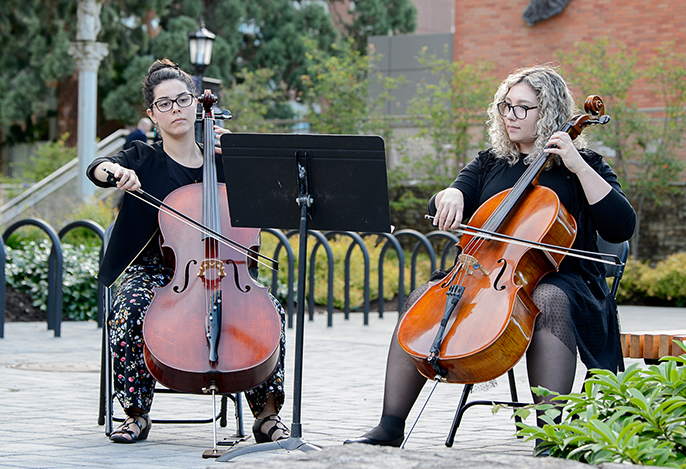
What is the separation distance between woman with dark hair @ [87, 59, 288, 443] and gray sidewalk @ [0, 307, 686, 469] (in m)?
0.15

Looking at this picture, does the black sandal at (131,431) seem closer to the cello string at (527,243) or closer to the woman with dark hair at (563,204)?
the woman with dark hair at (563,204)

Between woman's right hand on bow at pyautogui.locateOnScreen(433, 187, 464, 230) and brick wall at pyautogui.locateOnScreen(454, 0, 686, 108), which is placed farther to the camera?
brick wall at pyautogui.locateOnScreen(454, 0, 686, 108)

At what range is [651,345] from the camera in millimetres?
3033

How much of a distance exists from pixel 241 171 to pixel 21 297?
18.6ft

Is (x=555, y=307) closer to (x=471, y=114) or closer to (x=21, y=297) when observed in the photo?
(x=21, y=297)

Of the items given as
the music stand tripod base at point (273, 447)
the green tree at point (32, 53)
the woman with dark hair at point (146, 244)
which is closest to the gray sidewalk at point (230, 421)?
the music stand tripod base at point (273, 447)

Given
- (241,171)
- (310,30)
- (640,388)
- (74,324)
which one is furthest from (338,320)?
(310,30)

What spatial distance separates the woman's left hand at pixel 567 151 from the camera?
300cm

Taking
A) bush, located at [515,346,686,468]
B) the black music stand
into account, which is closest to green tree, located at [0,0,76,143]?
the black music stand

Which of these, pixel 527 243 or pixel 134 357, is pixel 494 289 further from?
pixel 134 357

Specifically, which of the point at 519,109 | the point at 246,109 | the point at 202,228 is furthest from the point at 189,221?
the point at 246,109

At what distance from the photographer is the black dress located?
2998mm

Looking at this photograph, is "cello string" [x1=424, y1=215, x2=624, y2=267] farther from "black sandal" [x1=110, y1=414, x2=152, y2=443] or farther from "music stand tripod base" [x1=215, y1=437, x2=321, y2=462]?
"black sandal" [x1=110, y1=414, x2=152, y2=443]

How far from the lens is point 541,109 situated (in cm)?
330
